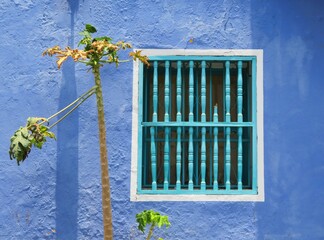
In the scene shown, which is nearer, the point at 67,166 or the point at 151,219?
the point at 151,219

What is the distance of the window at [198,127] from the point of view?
4.50 meters

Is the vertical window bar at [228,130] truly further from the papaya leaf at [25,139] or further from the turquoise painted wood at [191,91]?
the papaya leaf at [25,139]

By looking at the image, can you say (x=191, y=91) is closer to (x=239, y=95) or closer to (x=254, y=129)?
(x=239, y=95)

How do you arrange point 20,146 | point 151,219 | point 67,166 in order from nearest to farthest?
point 20,146, point 151,219, point 67,166

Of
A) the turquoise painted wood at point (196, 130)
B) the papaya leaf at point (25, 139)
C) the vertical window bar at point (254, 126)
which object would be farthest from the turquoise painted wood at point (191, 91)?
the papaya leaf at point (25, 139)

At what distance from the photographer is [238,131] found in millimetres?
4551

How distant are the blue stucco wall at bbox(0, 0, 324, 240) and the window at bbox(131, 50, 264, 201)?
0.08 m

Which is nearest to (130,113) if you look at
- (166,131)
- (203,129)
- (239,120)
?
(166,131)

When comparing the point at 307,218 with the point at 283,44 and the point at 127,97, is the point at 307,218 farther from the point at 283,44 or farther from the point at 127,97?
the point at 127,97

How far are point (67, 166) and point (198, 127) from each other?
1.08 m

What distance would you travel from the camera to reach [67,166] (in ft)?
14.8

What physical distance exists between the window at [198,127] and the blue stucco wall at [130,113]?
75mm

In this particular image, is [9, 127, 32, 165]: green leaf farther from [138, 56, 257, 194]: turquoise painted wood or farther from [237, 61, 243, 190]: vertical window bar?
[237, 61, 243, 190]: vertical window bar

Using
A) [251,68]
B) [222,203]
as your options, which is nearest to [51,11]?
[251,68]
